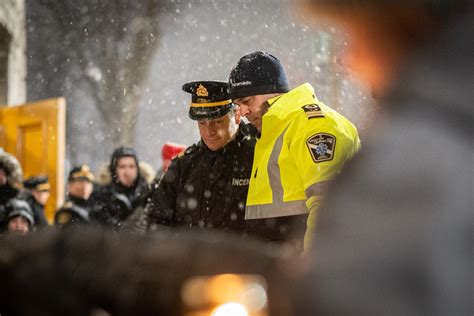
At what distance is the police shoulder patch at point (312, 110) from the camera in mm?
3355

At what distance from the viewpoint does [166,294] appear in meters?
0.83

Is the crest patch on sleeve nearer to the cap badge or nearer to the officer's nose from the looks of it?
the officer's nose

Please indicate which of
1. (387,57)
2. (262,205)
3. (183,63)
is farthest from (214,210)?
(183,63)

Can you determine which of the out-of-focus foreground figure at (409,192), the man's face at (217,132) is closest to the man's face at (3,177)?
the man's face at (217,132)

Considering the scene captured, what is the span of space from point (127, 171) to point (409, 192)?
6075 millimetres

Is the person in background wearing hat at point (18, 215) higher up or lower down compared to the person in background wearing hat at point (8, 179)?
lower down

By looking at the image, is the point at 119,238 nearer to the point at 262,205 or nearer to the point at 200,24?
the point at 262,205

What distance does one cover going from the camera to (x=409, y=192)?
2.64 feet

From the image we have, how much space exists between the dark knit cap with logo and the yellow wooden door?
20.4ft

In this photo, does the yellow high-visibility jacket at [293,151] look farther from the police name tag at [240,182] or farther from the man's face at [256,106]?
the police name tag at [240,182]

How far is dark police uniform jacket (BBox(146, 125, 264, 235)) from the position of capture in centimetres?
411

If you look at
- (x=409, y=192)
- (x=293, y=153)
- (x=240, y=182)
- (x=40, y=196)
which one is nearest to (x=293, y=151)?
(x=293, y=153)

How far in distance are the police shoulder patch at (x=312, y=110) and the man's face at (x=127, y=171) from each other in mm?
3474

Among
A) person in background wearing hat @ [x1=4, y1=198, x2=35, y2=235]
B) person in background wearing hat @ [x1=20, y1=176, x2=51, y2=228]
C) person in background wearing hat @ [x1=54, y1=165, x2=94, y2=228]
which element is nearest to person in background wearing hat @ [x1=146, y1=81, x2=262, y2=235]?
person in background wearing hat @ [x1=4, y1=198, x2=35, y2=235]
